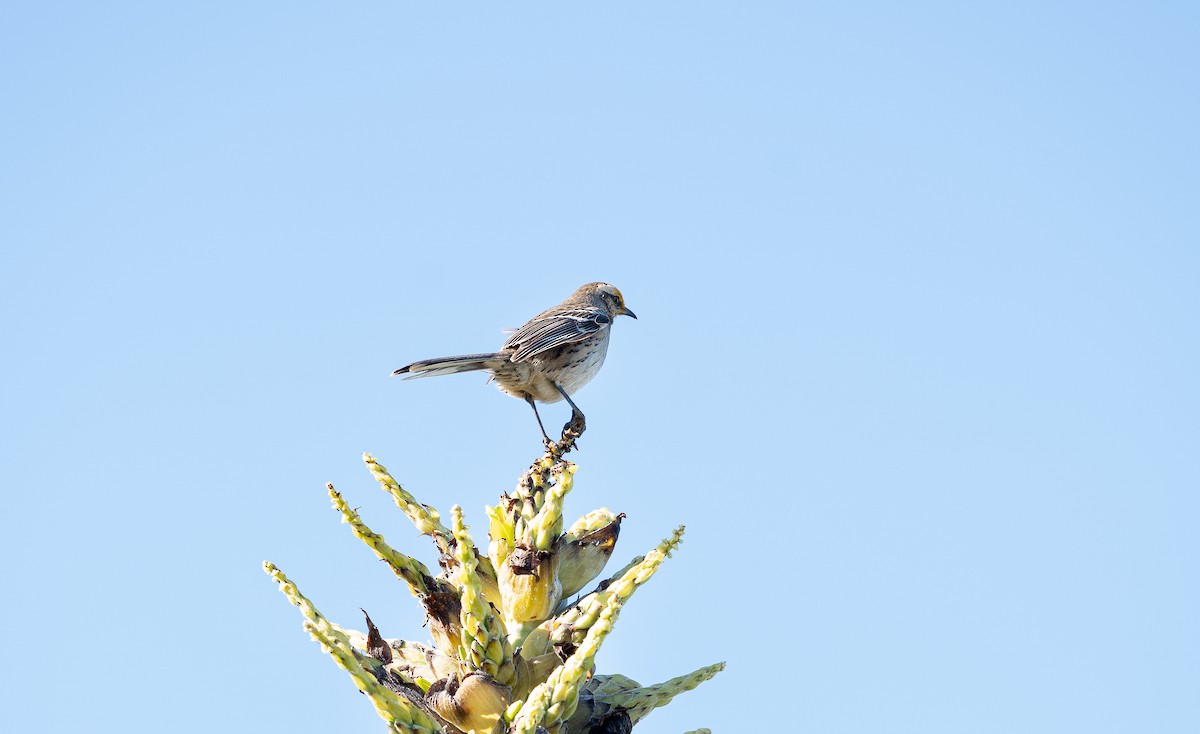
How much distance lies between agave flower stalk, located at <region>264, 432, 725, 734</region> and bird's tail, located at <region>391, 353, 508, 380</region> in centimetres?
237

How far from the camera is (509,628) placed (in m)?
4.76

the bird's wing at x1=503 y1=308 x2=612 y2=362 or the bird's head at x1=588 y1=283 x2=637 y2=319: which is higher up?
the bird's head at x1=588 y1=283 x2=637 y2=319

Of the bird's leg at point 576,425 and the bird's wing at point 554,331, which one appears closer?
the bird's leg at point 576,425

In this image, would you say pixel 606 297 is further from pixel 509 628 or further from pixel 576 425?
pixel 509 628

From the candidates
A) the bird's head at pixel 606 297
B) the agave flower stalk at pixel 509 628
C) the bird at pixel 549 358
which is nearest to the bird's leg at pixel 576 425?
the bird at pixel 549 358

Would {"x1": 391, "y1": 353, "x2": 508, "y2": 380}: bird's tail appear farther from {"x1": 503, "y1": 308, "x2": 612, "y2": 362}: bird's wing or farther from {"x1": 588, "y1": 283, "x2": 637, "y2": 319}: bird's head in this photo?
{"x1": 588, "y1": 283, "x2": 637, "y2": 319}: bird's head

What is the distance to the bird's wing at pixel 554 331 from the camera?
29.0 feet

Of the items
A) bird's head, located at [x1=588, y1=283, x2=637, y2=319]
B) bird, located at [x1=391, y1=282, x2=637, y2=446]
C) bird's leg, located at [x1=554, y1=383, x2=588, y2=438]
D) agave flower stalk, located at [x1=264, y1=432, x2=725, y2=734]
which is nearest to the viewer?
agave flower stalk, located at [x1=264, y1=432, x2=725, y2=734]

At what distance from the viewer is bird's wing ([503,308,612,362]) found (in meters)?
8.84

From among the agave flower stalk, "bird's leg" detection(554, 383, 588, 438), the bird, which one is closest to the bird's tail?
the bird

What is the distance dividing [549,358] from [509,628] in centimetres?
441

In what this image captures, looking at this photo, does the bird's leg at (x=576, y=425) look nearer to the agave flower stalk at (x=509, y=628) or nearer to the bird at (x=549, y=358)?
the bird at (x=549, y=358)

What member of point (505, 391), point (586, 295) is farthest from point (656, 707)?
point (586, 295)

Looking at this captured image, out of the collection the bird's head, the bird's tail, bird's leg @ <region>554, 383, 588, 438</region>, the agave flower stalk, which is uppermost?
the bird's head
